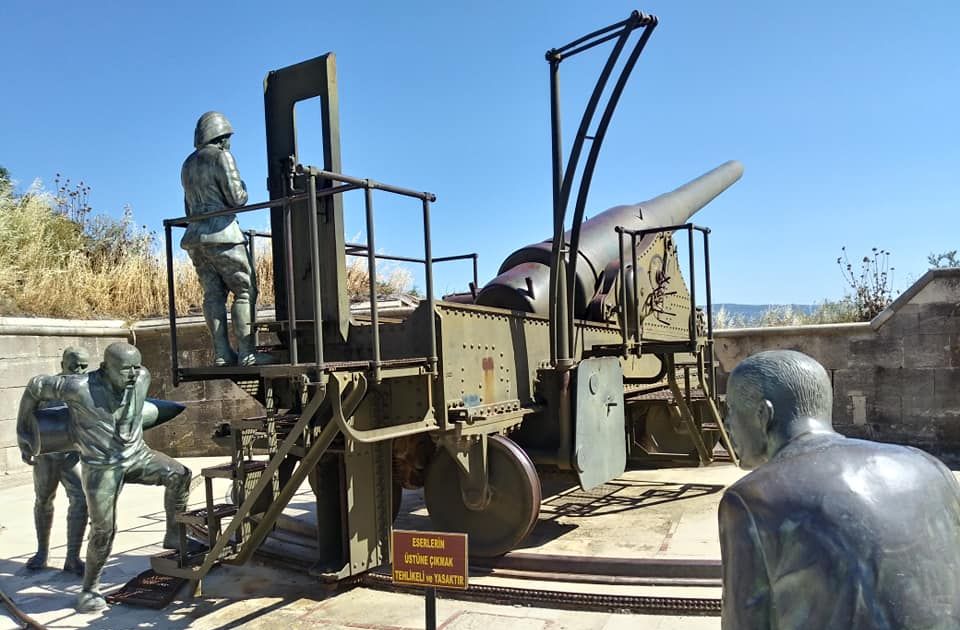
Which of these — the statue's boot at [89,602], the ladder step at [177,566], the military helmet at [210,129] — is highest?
the military helmet at [210,129]

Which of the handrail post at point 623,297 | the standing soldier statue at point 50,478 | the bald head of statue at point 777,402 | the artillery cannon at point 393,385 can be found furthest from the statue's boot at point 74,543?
the bald head of statue at point 777,402

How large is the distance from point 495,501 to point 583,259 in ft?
8.91

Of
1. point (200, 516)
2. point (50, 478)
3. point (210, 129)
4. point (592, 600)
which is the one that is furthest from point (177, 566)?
point (210, 129)

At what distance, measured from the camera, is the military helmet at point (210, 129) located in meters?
5.08

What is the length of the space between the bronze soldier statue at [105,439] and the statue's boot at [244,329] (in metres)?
0.75

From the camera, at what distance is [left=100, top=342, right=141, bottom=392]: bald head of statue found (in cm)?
520

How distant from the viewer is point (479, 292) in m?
7.07

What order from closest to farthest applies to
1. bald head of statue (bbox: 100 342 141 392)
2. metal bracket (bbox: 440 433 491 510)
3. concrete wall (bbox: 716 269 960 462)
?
bald head of statue (bbox: 100 342 141 392), metal bracket (bbox: 440 433 491 510), concrete wall (bbox: 716 269 960 462)

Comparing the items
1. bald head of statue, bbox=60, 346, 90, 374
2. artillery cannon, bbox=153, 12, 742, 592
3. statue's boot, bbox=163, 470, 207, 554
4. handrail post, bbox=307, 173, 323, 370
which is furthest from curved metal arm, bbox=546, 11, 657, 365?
bald head of statue, bbox=60, 346, 90, 374

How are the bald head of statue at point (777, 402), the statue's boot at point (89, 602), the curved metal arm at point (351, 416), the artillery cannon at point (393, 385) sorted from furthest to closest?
the statue's boot at point (89, 602), the artillery cannon at point (393, 385), the curved metal arm at point (351, 416), the bald head of statue at point (777, 402)

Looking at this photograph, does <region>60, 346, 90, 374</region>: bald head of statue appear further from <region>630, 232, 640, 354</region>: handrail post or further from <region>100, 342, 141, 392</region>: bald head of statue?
<region>630, 232, 640, 354</region>: handrail post

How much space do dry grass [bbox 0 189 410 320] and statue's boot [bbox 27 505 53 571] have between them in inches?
229

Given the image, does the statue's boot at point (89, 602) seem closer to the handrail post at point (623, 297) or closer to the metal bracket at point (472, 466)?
the metal bracket at point (472, 466)

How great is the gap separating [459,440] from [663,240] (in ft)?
12.3
